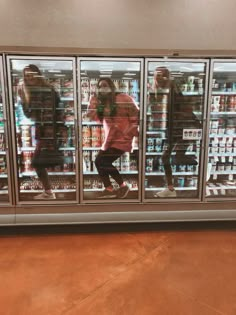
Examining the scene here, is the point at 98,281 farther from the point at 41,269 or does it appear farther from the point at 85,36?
the point at 85,36

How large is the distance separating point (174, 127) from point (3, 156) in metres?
1.98

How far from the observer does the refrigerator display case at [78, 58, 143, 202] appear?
3094mm

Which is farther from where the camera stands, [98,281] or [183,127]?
[183,127]

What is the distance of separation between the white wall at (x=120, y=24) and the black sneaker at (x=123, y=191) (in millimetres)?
1571

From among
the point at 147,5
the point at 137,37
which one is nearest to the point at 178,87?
the point at 137,37

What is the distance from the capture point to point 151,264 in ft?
8.39

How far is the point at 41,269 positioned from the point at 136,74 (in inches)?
89.5

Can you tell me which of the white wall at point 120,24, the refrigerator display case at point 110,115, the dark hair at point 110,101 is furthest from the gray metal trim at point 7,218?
the white wall at point 120,24

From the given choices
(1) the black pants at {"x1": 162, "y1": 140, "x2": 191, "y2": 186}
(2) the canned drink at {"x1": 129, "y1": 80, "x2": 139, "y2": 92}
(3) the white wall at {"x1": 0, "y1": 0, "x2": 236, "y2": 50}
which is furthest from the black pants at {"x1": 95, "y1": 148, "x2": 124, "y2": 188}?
(3) the white wall at {"x1": 0, "y1": 0, "x2": 236, "y2": 50}

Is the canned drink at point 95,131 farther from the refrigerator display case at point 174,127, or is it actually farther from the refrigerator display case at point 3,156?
the refrigerator display case at point 3,156

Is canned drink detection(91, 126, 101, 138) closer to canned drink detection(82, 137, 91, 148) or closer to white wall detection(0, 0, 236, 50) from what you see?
canned drink detection(82, 137, 91, 148)

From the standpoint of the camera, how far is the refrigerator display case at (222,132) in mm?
3195

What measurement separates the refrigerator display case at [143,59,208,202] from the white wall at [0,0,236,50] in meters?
0.30

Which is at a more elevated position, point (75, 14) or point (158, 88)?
point (75, 14)
